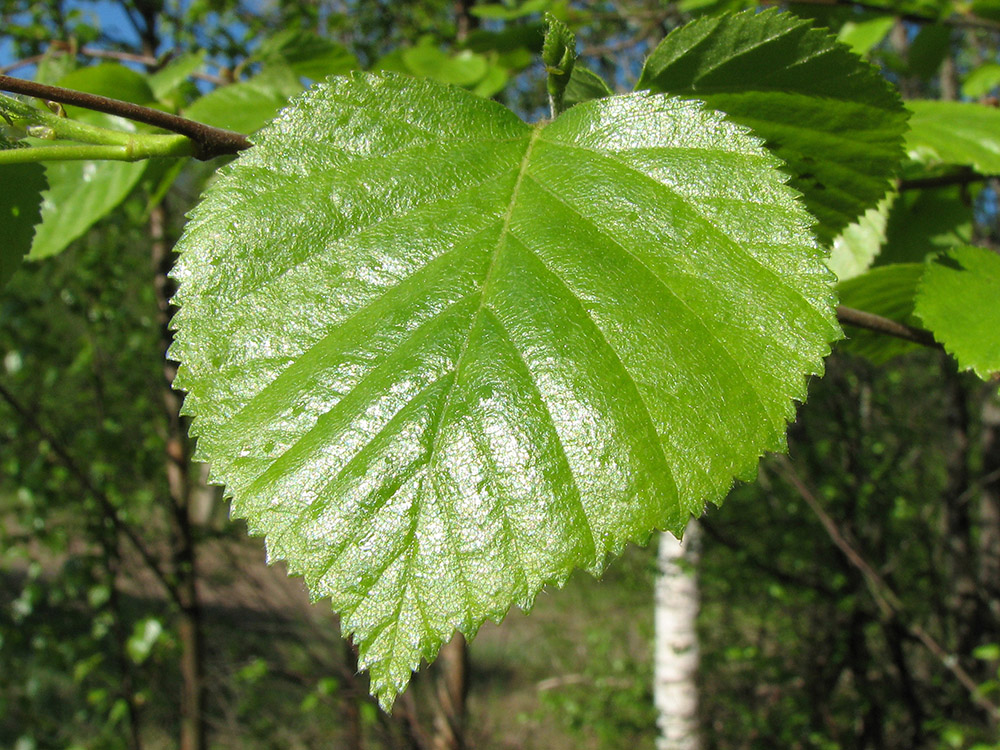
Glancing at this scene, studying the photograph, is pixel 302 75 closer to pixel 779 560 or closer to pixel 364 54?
pixel 364 54

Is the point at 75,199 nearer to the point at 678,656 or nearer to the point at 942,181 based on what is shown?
the point at 942,181

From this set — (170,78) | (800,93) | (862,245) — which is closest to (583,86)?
(800,93)

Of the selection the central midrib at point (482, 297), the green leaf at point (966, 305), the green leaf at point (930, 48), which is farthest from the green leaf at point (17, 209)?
the green leaf at point (930, 48)

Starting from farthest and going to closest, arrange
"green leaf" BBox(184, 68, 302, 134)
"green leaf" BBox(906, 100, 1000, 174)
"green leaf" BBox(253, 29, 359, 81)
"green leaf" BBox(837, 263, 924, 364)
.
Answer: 1. "green leaf" BBox(253, 29, 359, 81)
2. "green leaf" BBox(184, 68, 302, 134)
3. "green leaf" BBox(906, 100, 1000, 174)
4. "green leaf" BBox(837, 263, 924, 364)

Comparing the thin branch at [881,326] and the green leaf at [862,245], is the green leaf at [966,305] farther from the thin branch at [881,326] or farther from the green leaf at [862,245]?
the green leaf at [862,245]

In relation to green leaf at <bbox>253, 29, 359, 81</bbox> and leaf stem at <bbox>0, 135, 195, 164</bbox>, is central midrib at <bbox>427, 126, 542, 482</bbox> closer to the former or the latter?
leaf stem at <bbox>0, 135, 195, 164</bbox>

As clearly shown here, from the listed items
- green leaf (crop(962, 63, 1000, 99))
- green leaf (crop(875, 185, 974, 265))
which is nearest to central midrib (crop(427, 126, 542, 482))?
green leaf (crop(875, 185, 974, 265))
